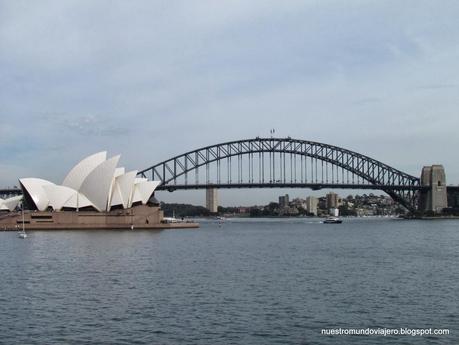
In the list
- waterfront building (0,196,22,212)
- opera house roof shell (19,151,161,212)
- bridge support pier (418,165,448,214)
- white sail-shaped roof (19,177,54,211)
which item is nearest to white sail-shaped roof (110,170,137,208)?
opera house roof shell (19,151,161,212)

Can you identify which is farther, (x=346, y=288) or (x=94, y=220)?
(x=94, y=220)

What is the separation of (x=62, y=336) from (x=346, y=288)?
1042cm

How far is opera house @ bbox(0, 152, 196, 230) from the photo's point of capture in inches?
Answer: 3123

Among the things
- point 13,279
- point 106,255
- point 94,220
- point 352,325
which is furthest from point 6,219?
point 352,325

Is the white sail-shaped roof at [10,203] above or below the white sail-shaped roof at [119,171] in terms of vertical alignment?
below

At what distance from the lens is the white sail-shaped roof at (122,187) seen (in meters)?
80.9

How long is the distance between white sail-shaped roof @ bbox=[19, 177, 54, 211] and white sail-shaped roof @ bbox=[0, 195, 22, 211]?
15.1 metres

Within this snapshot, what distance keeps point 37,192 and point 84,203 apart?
265 inches

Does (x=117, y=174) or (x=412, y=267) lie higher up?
(x=117, y=174)

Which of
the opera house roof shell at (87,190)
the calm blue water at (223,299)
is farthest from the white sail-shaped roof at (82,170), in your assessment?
the calm blue water at (223,299)

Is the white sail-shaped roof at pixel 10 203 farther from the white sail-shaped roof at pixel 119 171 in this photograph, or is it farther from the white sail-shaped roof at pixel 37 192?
the white sail-shaped roof at pixel 119 171

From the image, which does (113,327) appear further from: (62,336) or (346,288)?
(346,288)

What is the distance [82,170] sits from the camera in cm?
7969

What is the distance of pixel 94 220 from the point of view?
3152 inches
